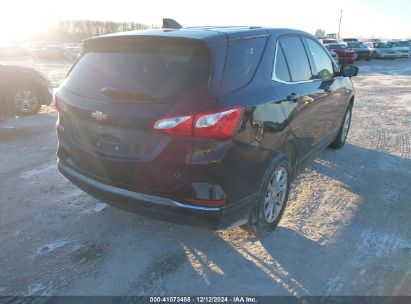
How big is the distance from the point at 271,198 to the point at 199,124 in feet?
3.93

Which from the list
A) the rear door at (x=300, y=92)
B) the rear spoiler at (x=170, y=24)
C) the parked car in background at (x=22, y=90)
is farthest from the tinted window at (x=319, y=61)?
the parked car in background at (x=22, y=90)

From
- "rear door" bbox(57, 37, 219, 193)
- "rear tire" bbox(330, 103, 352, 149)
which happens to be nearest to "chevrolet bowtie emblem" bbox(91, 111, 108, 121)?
"rear door" bbox(57, 37, 219, 193)

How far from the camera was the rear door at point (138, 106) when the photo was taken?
256cm

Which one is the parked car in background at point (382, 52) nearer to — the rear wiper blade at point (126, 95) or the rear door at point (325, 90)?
the rear door at point (325, 90)

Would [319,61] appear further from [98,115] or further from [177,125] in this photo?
[98,115]

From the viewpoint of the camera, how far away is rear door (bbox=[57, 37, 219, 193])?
2.56 meters

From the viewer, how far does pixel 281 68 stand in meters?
3.37

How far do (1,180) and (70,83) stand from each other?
6.65 ft

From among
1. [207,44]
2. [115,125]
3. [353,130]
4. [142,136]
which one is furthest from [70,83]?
[353,130]

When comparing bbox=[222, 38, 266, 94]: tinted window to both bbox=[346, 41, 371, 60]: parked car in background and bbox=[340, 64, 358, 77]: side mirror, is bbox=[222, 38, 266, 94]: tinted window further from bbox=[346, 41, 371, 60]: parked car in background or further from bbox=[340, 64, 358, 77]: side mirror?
bbox=[346, 41, 371, 60]: parked car in background

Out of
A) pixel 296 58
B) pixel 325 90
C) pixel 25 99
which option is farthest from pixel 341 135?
pixel 25 99

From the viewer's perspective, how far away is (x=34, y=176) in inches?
182

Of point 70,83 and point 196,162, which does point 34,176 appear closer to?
point 70,83

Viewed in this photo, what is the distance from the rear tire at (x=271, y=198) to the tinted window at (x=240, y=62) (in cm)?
75
